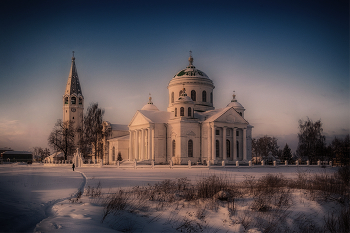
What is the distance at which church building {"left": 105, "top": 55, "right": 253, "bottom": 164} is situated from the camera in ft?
148

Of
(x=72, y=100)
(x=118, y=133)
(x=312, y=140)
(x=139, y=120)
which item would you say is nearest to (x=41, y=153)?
(x=72, y=100)

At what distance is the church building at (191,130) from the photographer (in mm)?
45250

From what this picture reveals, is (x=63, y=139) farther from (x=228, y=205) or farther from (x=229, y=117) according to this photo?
(x=228, y=205)

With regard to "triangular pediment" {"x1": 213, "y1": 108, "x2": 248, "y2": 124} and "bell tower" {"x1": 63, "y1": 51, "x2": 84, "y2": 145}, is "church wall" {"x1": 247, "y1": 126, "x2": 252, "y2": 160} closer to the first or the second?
"triangular pediment" {"x1": 213, "y1": 108, "x2": 248, "y2": 124}

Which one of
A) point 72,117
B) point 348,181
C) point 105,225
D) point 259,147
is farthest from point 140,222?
point 259,147

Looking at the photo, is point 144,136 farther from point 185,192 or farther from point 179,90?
point 185,192

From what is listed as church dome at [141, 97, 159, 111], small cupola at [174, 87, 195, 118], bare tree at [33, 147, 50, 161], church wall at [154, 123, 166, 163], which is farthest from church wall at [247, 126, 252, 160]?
bare tree at [33, 147, 50, 161]

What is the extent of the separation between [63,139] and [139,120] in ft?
72.6

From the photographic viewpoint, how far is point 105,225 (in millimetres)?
9562

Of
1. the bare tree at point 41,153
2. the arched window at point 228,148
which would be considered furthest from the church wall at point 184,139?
the bare tree at point 41,153

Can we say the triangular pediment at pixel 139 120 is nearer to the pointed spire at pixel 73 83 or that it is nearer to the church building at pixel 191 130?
the church building at pixel 191 130

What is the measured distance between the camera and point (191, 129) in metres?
45.9

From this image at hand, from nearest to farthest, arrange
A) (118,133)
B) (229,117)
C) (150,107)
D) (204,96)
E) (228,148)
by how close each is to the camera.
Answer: (229,117) → (228,148) → (204,96) → (150,107) → (118,133)

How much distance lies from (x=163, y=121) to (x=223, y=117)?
921cm
